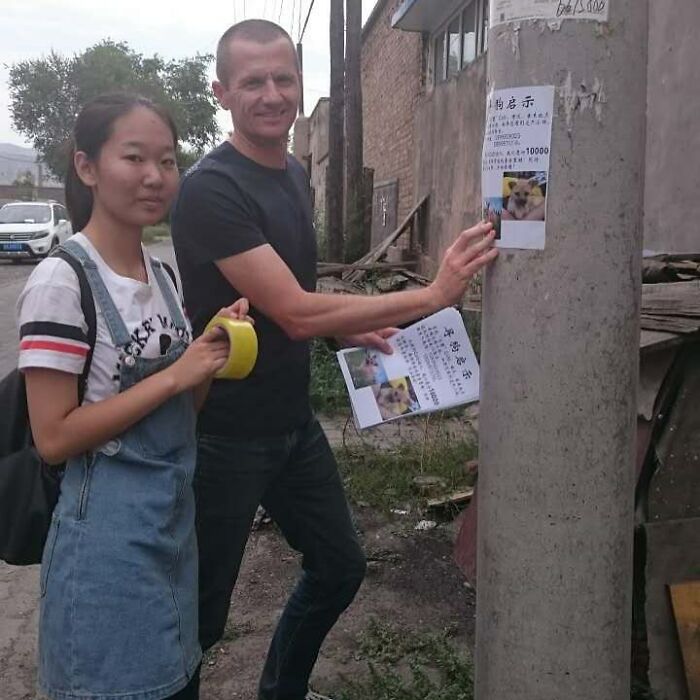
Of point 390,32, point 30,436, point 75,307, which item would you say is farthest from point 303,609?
point 390,32

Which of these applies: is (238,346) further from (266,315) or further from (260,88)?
(260,88)

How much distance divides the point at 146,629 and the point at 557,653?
87 cm

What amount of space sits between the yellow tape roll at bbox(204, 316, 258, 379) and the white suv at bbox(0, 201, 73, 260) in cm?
1895

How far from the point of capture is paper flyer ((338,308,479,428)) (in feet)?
7.22

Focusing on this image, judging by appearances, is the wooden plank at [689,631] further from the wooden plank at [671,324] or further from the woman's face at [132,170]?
the woman's face at [132,170]

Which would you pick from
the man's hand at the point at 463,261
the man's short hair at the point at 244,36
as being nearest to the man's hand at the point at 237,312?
the man's hand at the point at 463,261

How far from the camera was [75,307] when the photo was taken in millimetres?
1710

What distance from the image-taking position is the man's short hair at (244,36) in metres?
2.34

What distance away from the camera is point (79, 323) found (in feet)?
5.60

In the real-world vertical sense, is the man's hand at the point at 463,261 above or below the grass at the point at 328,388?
above

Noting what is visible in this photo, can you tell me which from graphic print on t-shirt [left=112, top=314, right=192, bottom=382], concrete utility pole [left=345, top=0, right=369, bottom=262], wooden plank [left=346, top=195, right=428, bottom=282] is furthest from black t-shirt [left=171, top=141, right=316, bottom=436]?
concrete utility pole [left=345, top=0, right=369, bottom=262]

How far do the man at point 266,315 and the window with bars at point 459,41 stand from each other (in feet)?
24.9

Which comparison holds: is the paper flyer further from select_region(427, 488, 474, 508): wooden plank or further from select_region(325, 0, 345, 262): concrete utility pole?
select_region(325, 0, 345, 262): concrete utility pole

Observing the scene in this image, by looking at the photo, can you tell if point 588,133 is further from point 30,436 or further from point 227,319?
point 30,436
